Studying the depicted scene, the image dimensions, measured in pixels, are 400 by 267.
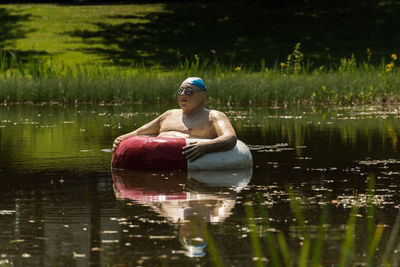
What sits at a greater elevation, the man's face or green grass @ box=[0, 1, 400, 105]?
the man's face

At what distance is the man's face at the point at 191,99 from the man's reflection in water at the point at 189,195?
1.01m

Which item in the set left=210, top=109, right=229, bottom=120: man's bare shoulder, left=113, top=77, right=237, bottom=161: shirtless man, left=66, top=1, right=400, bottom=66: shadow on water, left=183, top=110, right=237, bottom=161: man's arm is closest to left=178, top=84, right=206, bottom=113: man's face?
left=113, top=77, right=237, bottom=161: shirtless man

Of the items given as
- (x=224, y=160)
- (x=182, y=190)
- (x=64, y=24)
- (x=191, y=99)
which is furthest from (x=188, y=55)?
(x=182, y=190)

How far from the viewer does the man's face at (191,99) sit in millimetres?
10664

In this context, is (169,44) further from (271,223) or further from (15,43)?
(271,223)

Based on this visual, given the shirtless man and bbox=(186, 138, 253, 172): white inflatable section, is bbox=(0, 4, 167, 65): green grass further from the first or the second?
bbox=(186, 138, 253, 172): white inflatable section

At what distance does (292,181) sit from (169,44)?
2629cm

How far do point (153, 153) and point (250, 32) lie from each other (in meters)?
27.6

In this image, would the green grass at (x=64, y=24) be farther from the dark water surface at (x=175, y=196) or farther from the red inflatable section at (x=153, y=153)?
the red inflatable section at (x=153, y=153)

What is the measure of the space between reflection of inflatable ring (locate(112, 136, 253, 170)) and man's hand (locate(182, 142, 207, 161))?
6 centimetres

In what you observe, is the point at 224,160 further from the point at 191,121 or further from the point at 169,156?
the point at 191,121

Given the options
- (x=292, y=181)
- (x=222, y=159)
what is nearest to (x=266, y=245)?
(x=292, y=181)

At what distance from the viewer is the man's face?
35.0 feet

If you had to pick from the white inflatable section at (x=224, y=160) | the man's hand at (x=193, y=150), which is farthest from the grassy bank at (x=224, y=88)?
the man's hand at (x=193, y=150)
